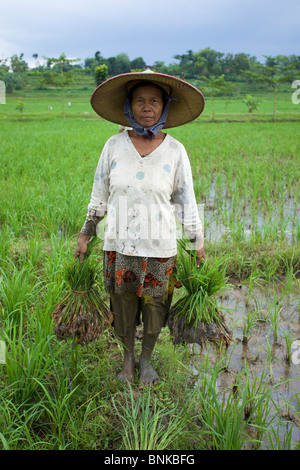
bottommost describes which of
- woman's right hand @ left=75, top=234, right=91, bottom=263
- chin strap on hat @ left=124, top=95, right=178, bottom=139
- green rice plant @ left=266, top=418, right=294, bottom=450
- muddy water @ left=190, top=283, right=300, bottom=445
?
green rice plant @ left=266, top=418, right=294, bottom=450

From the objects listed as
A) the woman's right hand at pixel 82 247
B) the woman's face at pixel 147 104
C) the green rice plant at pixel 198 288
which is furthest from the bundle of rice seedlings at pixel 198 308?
the woman's face at pixel 147 104

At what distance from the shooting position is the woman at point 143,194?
1587 mm

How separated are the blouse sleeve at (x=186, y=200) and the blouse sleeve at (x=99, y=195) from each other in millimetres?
295

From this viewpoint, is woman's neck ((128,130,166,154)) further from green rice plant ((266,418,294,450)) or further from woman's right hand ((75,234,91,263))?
green rice plant ((266,418,294,450))

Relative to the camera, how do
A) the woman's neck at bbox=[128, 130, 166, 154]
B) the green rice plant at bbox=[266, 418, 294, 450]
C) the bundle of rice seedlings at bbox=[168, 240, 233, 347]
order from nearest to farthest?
1. the green rice plant at bbox=[266, 418, 294, 450]
2. the woman's neck at bbox=[128, 130, 166, 154]
3. the bundle of rice seedlings at bbox=[168, 240, 233, 347]

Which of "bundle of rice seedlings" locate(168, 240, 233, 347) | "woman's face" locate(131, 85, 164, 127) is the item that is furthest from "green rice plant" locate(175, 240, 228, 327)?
"woman's face" locate(131, 85, 164, 127)

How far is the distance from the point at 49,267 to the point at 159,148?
119 centimetres

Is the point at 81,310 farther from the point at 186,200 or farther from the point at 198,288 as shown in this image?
the point at 186,200

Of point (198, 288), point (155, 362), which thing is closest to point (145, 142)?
point (198, 288)

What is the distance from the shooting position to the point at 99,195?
1726 millimetres

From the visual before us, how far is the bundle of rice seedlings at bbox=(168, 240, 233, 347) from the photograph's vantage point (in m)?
1.72

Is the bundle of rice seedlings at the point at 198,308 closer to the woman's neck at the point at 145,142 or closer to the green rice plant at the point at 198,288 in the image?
the green rice plant at the point at 198,288
